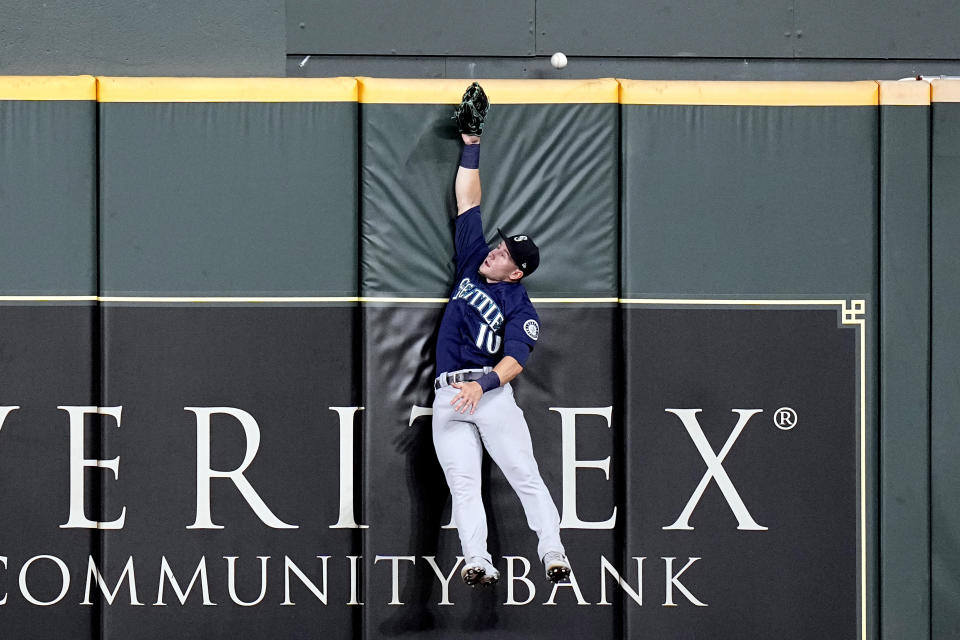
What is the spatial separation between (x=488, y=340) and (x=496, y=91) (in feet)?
3.81

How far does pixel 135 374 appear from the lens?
394 centimetres

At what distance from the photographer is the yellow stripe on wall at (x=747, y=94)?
157 inches

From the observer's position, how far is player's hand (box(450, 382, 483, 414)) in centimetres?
369

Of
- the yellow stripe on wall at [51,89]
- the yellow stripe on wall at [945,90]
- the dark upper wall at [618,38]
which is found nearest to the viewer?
the yellow stripe on wall at [51,89]

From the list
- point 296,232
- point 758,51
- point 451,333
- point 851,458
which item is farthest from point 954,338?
point 296,232

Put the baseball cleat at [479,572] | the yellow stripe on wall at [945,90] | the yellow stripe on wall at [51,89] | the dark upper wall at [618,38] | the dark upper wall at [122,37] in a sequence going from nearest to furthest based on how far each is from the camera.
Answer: the baseball cleat at [479,572] < the yellow stripe on wall at [51,89] < the yellow stripe on wall at [945,90] < the dark upper wall at [122,37] < the dark upper wall at [618,38]

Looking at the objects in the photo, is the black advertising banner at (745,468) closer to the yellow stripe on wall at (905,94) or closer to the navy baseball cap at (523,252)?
the navy baseball cap at (523,252)

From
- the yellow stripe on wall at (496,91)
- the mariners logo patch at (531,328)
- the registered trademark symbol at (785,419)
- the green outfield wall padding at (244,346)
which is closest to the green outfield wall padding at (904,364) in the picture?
the registered trademark symbol at (785,419)

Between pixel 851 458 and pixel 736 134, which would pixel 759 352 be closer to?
pixel 851 458

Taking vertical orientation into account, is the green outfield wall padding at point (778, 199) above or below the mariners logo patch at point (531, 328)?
above

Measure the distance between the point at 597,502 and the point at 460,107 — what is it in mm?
1916

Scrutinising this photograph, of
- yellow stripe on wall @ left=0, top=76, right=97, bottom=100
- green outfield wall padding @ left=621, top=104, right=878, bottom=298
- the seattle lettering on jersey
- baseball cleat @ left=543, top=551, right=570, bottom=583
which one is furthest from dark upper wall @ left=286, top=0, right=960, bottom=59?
baseball cleat @ left=543, top=551, right=570, bottom=583

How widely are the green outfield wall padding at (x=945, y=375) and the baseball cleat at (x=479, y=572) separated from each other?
208cm

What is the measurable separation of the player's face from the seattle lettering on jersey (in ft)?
0.29
